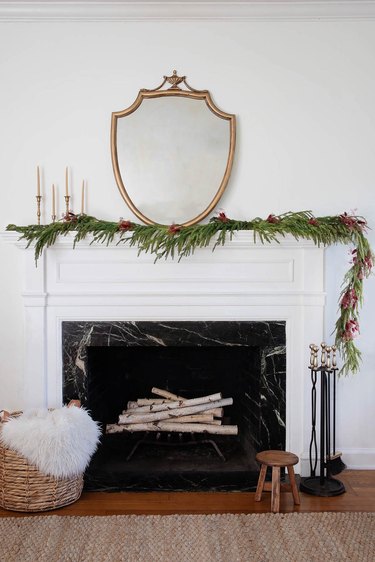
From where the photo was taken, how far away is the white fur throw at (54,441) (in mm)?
3133

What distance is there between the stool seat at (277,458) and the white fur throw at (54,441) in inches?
34.4

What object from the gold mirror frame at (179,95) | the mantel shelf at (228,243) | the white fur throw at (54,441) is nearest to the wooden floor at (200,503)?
the white fur throw at (54,441)

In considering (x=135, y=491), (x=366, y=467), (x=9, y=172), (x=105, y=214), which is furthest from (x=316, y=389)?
(x=9, y=172)

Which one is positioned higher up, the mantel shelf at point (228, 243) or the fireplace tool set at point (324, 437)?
the mantel shelf at point (228, 243)

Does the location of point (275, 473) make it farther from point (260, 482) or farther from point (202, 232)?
point (202, 232)

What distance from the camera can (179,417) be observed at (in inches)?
155

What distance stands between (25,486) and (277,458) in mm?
1246

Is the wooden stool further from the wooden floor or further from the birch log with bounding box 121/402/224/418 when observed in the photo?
the birch log with bounding box 121/402/224/418

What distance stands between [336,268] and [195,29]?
1.57 meters

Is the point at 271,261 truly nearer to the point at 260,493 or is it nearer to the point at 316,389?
the point at 316,389

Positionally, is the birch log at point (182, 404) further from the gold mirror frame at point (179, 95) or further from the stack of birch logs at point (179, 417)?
the gold mirror frame at point (179, 95)

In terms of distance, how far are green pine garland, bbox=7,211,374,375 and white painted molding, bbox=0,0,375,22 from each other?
113 centimetres

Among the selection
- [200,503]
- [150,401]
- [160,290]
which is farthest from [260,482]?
[160,290]

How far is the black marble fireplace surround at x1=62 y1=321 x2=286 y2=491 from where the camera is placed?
3525mm
